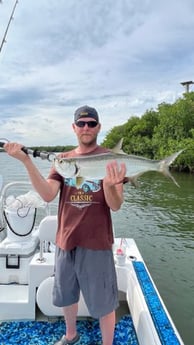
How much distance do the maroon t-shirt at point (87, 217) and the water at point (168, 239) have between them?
106 centimetres

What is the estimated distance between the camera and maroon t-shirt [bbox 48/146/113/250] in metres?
1.93

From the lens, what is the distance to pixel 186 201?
14625 millimetres

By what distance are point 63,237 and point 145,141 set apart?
37.3m

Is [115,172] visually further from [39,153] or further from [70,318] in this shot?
[70,318]

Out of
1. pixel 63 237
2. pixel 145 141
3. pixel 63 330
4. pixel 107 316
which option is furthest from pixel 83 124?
pixel 145 141

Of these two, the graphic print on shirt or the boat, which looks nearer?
the graphic print on shirt

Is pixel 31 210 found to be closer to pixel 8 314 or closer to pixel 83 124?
pixel 8 314

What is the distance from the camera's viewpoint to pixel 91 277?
194cm

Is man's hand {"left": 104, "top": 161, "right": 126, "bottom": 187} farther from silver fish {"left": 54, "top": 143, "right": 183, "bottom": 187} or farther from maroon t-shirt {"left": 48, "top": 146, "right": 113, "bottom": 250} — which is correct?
maroon t-shirt {"left": 48, "top": 146, "right": 113, "bottom": 250}

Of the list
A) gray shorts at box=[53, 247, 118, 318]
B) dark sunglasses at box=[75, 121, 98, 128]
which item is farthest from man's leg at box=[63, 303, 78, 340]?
dark sunglasses at box=[75, 121, 98, 128]

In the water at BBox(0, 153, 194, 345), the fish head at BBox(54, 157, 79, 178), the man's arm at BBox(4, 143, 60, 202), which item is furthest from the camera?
the water at BBox(0, 153, 194, 345)

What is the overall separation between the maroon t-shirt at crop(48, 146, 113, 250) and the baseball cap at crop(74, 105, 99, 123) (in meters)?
0.22

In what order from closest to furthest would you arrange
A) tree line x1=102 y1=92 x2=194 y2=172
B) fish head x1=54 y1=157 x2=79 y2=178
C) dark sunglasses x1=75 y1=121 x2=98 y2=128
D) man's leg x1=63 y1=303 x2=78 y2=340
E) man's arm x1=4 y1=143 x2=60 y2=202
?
fish head x1=54 y1=157 x2=79 y2=178
man's arm x1=4 y1=143 x2=60 y2=202
dark sunglasses x1=75 y1=121 x2=98 y2=128
man's leg x1=63 y1=303 x2=78 y2=340
tree line x1=102 y1=92 x2=194 y2=172

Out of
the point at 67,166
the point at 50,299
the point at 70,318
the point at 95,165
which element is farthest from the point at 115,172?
the point at 50,299
